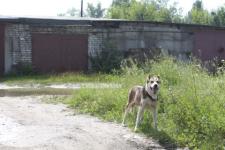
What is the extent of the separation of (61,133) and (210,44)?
78.2 feet

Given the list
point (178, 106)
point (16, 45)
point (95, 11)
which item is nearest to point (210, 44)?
point (16, 45)

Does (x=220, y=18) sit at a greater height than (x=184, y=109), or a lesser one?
greater

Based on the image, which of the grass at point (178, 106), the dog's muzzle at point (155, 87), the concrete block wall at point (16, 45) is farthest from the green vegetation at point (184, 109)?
the concrete block wall at point (16, 45)

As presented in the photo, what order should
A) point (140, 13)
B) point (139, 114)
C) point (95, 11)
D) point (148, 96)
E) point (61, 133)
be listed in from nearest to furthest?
point (61, 133) → point (148, 96) → point (139, 114) → point (140, 13) → point (95, 11)

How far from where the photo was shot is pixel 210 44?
3259 centimetres

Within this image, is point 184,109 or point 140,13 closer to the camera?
point 184,109

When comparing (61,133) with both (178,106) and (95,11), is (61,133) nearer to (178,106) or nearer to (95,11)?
(178,106)

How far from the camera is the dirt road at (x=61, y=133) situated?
9.05 metres

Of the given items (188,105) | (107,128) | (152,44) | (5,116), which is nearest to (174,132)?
(188,105)

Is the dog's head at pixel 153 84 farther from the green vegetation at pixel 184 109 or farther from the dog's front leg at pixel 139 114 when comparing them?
the green vegetation at pixel 184 109

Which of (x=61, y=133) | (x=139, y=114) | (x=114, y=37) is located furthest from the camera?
(x=114, y=37)

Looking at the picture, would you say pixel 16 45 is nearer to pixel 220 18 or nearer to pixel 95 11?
pixel 220 18

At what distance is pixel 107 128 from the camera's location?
1075 cm

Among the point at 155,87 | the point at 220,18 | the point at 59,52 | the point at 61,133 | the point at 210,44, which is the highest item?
the point at 220,18
